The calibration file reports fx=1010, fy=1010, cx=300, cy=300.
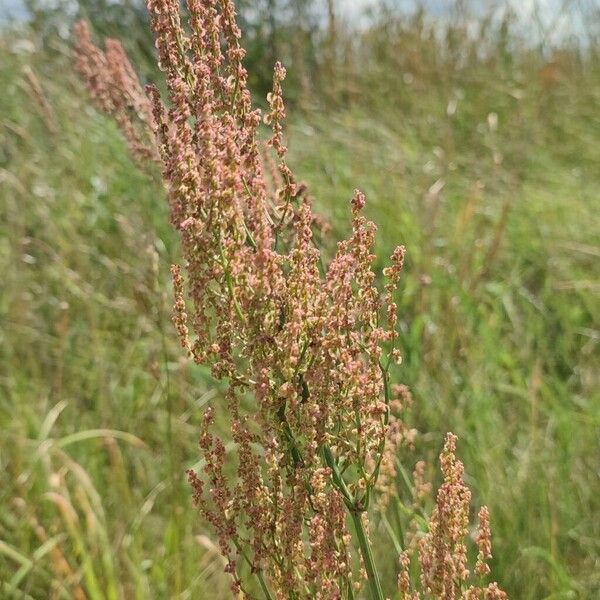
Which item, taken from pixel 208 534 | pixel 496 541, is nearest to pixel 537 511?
pixel 496 541

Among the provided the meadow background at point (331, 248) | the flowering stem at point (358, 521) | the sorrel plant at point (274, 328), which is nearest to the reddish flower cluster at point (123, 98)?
the meadow background at point (331, 248)

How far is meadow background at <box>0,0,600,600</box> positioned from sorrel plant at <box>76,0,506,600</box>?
89 centimetres

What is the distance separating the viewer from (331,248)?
11.2 ft

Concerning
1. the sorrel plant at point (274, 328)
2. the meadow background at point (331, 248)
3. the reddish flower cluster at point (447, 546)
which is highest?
the sorrel plant at point (274, 328)

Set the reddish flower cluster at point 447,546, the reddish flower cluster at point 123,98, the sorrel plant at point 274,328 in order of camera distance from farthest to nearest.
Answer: the reddish flower cluster at point 123,98 < the reddish flower cluster at point 447,546 < the sorrel plant at point 274,328

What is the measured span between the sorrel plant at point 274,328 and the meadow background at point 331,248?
35.2 inches

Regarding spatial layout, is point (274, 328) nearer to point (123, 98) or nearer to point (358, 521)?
point (358, 521)

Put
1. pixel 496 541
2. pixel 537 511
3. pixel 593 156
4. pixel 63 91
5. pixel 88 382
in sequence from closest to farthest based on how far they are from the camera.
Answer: pixel 496 541 < pixel 537 511 < pixel 88 382 < pixel 63 91 < pixel 593 156

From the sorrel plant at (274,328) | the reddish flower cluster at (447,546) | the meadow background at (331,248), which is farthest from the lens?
the meadow background at (331,248)

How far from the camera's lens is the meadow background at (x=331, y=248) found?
2.56 meters

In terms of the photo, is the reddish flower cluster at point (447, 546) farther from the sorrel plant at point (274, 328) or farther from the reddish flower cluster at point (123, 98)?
the reddish flower cluster at point (123, 98)

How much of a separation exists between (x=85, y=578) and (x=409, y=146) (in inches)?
146

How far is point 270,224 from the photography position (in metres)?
1.16

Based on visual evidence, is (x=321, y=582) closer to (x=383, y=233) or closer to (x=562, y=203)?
(x=383, y=233)
